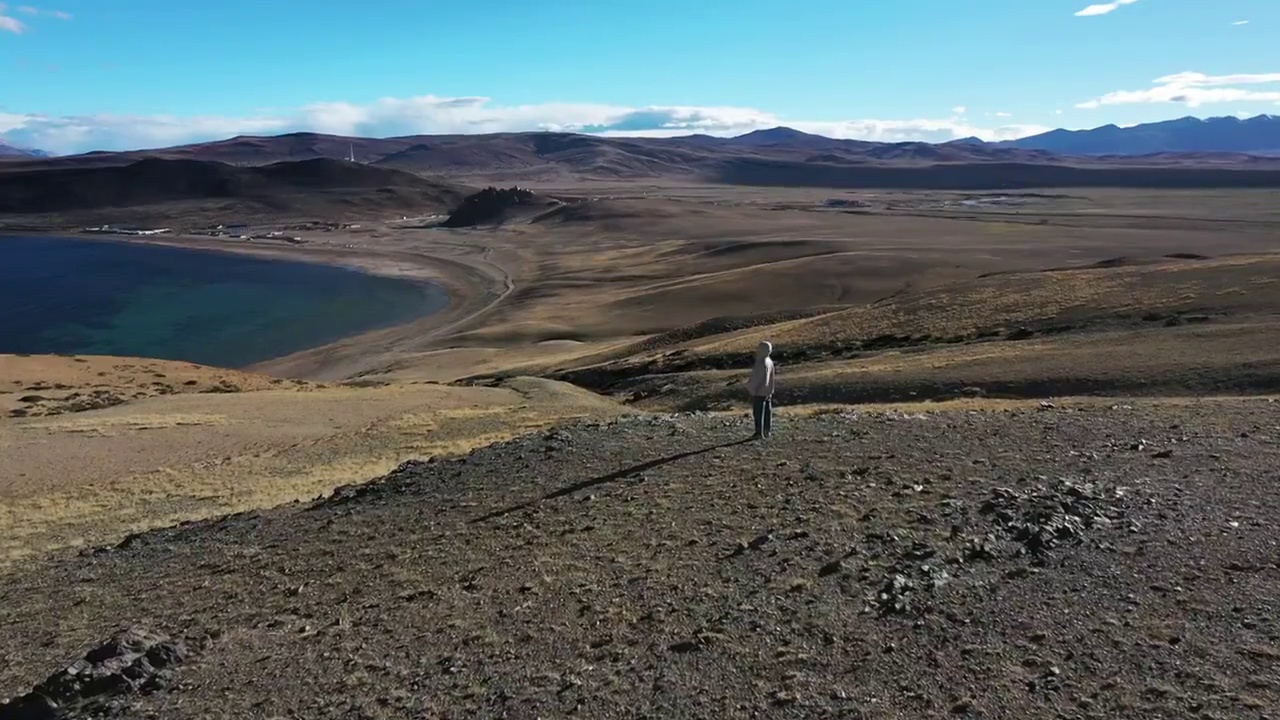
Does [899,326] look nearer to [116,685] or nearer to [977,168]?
[116,685]

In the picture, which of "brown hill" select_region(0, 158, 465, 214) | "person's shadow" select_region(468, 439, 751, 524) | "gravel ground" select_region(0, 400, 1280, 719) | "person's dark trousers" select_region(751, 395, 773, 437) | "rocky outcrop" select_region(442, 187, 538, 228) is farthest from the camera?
"brown hill" select_region(0, 158, 465, 214)

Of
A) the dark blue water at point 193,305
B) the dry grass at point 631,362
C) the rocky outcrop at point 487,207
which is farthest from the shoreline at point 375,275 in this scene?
the rocky outcrop at point 487,207

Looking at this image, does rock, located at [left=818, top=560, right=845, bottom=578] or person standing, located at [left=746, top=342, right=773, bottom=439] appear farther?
person standing, located at [left=746, top=342, right=773, bottom=439]

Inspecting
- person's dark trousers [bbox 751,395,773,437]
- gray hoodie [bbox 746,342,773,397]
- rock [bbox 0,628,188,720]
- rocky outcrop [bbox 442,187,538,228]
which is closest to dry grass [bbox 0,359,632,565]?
rock [bbox 0,628,188,720]

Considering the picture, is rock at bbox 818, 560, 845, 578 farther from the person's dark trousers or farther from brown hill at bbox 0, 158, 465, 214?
brown hill at bbox 0, 158, 465, 214

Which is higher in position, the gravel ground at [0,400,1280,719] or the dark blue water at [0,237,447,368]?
the gravel ground at [0,400,1280,719]

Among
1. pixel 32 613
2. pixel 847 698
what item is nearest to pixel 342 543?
pixel 32 613

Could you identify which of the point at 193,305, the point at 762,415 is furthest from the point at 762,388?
the point at 193,305
